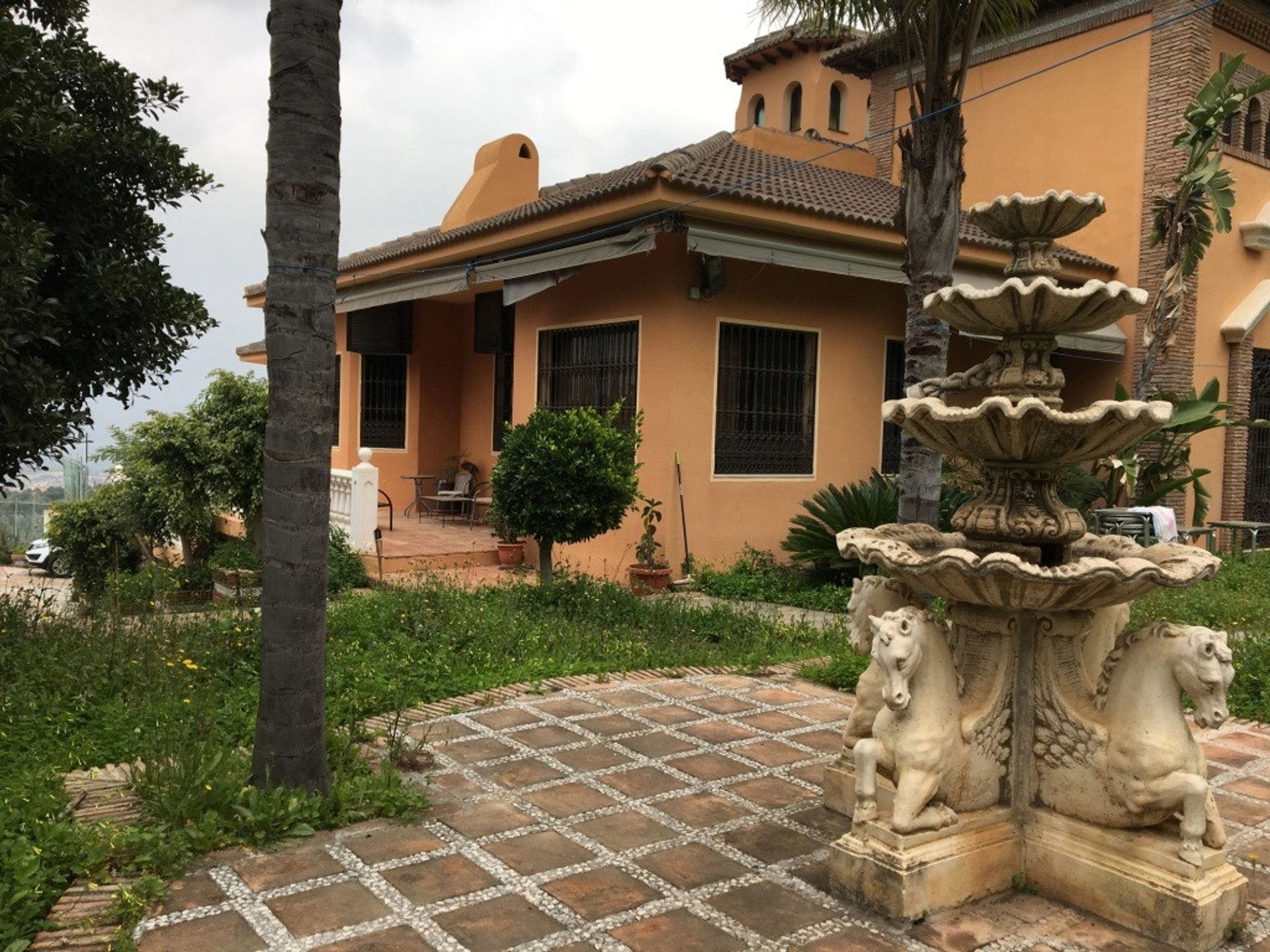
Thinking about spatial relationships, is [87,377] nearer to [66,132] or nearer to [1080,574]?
[66,132]

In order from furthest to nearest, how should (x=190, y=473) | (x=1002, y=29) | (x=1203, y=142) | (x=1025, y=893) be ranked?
(x=1203, y=142), (x=190, y=473), (x=1002, y=29), (x=1025, y=893)

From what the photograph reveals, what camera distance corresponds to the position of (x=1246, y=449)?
1505 centimetres

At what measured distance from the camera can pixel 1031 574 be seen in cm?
328

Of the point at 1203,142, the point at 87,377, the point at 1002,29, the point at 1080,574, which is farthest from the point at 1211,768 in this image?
the point at 1203,142

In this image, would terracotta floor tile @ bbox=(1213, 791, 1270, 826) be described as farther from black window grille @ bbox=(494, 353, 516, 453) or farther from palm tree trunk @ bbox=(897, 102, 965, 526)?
black window grille @ bbox=(494, 353, 516, 453)

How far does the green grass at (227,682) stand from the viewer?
3.63m

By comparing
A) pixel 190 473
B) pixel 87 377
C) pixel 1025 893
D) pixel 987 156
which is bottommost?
pixel 1025 893

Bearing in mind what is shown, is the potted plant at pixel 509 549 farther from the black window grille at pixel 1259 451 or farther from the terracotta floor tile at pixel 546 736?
the black window grille at pixel 1259 451

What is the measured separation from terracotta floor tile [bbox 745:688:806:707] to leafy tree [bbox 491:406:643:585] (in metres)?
2.82

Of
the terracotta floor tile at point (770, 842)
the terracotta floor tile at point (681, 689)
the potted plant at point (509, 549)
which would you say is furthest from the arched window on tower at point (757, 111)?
the terracotta floor tile at point (770, 842)

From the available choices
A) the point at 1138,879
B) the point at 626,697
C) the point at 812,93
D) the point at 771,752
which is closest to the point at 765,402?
the point at 626,697

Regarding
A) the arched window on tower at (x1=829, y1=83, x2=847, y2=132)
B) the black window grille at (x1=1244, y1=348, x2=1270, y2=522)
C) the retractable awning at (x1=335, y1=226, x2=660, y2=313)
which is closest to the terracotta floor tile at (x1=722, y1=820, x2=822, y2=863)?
the retractable awning at (x1=335, y1=226, x2=660, y2=313)

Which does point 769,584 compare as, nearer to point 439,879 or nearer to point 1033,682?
point 1033,682

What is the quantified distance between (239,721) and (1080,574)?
12.8 ft
